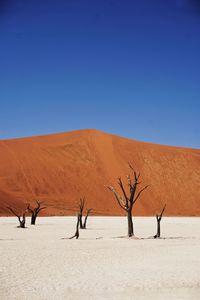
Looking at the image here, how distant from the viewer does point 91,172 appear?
5894 centimetres

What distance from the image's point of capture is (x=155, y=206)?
2141 inches

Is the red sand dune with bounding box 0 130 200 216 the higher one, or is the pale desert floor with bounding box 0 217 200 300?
the red sand dune with bounding box 0 130 200 216

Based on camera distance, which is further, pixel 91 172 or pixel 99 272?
pixel 91 172

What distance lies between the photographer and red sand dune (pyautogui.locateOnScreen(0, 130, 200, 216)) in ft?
165

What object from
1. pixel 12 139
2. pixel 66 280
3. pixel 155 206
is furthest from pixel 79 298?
pixel 12 139

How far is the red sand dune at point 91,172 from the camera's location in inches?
1982

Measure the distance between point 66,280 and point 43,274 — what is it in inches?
34.0

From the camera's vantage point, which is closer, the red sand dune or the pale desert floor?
the pale desert floor

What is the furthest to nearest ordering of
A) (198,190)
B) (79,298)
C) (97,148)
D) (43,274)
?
(97,148) → (198,190) → (43,274) → (79,298)

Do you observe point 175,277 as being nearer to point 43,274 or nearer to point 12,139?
point 43,274

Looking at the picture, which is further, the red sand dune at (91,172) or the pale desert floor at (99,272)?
the red sand dune at (91,172)

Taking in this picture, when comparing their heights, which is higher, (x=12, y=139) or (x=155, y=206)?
(x=12, y=139)

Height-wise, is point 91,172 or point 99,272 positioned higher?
point 91,172

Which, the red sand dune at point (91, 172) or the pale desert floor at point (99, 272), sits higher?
the red sand dune at point (91, 172)
